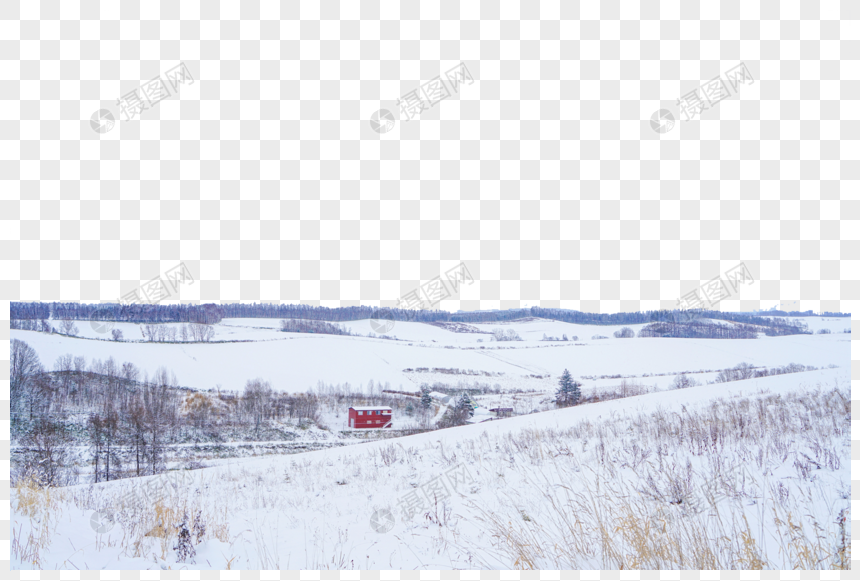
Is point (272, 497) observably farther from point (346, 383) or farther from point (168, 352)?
point (168, 352)

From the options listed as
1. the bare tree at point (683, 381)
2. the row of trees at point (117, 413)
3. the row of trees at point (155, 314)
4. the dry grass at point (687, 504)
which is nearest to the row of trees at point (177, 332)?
the row of trees at point (155, 314)

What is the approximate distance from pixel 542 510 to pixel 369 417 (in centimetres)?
1567

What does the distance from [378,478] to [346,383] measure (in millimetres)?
14057

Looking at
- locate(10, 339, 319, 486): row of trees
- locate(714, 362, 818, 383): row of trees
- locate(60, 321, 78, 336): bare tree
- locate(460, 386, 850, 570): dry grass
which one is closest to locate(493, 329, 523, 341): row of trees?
locate(714, 362, 818, 383): row of trees

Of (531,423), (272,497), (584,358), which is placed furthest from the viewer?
(584,358)

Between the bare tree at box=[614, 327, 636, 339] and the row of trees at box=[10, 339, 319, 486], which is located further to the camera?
the bare tree at box=[614, 327, 636, 339]

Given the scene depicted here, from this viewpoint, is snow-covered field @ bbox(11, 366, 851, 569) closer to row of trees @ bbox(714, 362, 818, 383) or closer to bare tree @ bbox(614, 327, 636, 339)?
row of trees @ bbox(714, 362, 818, 383)

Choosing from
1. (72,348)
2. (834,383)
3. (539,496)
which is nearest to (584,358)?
(834,383)

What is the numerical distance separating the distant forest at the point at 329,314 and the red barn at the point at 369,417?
468cm

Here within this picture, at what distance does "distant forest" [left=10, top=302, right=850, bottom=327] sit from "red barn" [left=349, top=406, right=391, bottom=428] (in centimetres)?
468

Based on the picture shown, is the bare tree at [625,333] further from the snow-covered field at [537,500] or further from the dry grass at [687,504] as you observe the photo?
the dry grass at [687,504]

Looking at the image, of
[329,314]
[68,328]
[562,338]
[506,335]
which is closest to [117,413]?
[68,328]

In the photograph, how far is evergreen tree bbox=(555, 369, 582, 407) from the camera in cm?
1714

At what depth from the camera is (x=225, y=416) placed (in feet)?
58.9
